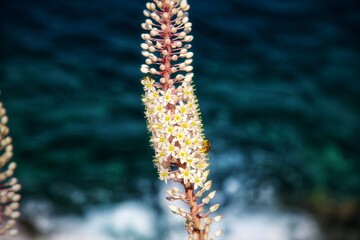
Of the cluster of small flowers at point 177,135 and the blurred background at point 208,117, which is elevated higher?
the blurred background at point 208,117

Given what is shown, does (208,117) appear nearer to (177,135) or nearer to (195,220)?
(177,135)

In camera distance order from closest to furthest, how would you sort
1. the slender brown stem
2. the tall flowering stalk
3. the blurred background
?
the slender brown stem < the tall flowering stalk < the blurred background

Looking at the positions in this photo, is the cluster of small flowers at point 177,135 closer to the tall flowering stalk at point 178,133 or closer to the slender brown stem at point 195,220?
the tall flowering stalk at point 178,133

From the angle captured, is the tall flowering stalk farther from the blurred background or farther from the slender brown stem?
the blurred background

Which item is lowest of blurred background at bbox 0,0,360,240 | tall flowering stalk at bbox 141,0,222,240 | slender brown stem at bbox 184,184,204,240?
slender brown stem at bbox 184,184,204,240

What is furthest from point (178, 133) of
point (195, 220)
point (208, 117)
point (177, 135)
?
point (208, 117)

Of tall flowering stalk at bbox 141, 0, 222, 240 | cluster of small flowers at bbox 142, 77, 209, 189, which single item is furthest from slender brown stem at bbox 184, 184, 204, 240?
cluster of small flowers at bbox 142, 77, 209, 189

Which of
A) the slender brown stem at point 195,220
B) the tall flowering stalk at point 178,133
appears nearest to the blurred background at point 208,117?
the tall flowering stalk at point 178,133

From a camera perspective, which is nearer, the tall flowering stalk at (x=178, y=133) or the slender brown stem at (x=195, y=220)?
the slender brown stem at (x=195, y=220)

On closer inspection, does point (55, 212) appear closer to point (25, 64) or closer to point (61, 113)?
point (61, 113)
